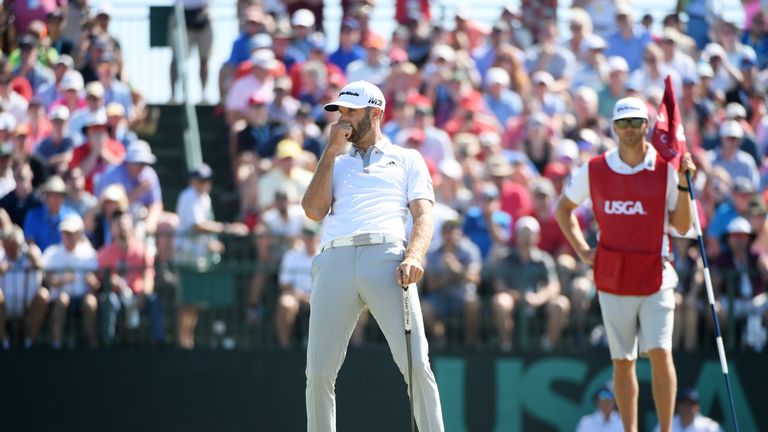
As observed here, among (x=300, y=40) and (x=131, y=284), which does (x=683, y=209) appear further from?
(x=300, y=40)

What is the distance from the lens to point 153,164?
60.1ft

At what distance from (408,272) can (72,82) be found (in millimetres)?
9914

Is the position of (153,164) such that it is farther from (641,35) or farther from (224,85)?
(641,35)

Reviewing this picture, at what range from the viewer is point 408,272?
884 cm

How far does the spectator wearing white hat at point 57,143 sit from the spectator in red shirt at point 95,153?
0.37 ft

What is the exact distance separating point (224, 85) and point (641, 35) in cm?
552

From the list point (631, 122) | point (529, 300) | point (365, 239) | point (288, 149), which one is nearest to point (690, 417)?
point (529, 300)

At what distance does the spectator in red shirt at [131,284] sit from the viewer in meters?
14.5

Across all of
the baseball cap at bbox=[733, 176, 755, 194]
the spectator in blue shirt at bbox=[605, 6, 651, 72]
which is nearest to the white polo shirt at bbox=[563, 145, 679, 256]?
the baseball cap at bbox=[733, 176, 755, 194]

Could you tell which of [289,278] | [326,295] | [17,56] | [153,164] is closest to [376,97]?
[326,295]

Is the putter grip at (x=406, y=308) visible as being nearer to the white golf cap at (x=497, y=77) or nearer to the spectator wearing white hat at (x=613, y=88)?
the white golf cap at (x=497, y=77)

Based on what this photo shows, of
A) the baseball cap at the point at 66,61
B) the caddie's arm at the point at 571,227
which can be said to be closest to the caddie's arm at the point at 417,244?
the caddie's arm at the point at 571,227

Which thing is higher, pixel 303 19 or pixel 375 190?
pixel 303 19

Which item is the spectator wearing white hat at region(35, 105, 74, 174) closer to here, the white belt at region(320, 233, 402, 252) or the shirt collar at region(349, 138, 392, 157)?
the shirt collar at region(349, 138, 392, 157)
